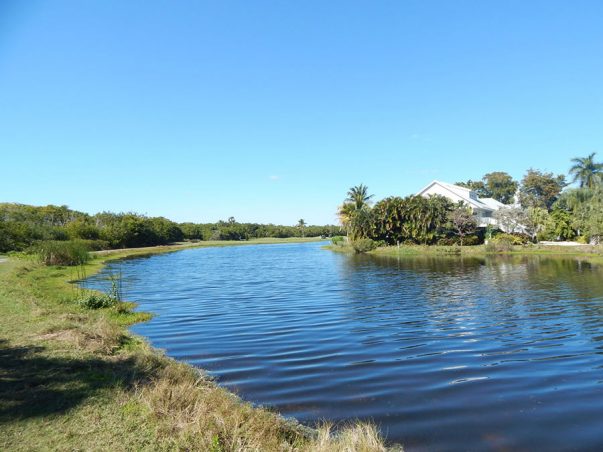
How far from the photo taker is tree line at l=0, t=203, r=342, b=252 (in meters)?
52.4

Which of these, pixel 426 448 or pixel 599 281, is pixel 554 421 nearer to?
pixel 426 448

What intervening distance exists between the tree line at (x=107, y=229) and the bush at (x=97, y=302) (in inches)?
1050

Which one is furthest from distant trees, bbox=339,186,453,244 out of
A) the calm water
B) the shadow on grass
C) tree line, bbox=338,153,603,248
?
the shadow on grass

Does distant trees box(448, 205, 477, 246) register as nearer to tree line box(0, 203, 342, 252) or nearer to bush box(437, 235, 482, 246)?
bush box(437, 235, 482, 246)

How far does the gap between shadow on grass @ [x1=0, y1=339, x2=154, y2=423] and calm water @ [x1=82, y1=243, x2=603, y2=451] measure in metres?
2.53

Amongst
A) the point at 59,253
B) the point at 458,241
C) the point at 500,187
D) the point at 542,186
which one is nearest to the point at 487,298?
the point at 59,253

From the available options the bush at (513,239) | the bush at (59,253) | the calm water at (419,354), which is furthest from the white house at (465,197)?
the bush at (59,253)

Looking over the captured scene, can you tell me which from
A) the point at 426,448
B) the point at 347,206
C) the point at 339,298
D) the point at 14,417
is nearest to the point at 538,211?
the point at 347,206

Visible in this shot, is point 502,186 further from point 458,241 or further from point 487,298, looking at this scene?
point 487,298

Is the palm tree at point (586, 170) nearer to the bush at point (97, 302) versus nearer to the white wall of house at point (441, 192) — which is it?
the white wall of house at point (441, 192)

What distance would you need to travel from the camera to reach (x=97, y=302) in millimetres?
17766

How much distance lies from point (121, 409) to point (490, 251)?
51024mm

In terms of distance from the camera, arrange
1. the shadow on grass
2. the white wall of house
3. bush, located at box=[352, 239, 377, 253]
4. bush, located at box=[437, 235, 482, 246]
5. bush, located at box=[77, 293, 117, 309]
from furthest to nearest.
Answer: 1. the white wall of house
2. bush, located at box=[352, 239, 377, 253]
3. bush, located at box=[437, 235, 482, 246]
4. bush, located at box=[77, 293, 117, 309]
5. the shadow on grass

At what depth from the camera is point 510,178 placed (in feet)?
348
